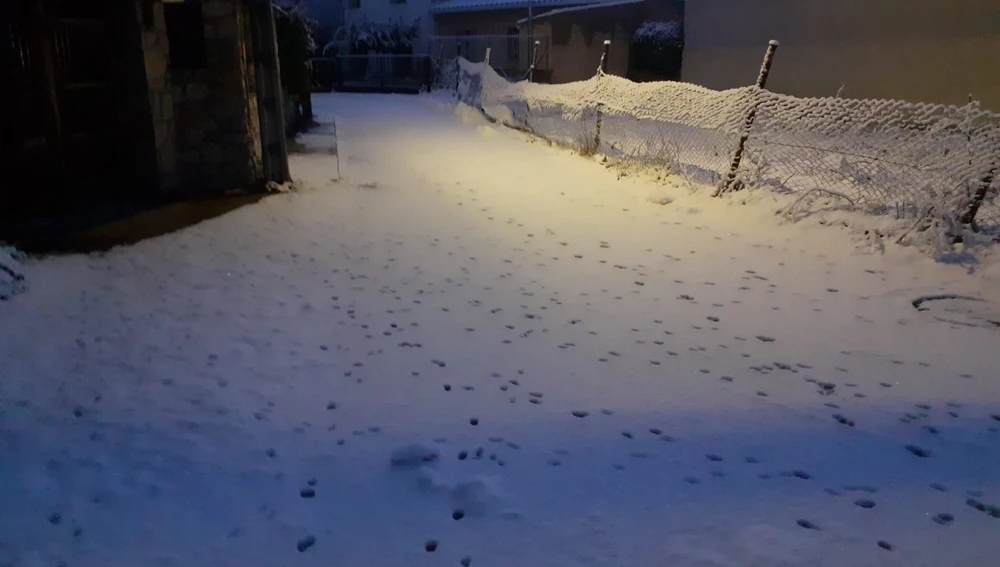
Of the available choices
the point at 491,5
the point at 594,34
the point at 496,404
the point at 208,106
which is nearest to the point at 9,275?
the point at 208,106

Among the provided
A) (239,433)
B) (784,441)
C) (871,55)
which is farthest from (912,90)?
(239,433)

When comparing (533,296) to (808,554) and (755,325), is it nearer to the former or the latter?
(755,325)

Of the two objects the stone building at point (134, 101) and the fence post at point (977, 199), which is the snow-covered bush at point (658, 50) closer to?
the stone building at point (134, 101)

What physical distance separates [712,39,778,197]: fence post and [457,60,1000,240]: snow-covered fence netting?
0.9 inches

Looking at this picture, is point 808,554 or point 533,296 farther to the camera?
point 533,296

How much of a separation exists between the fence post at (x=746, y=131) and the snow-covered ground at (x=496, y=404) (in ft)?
4.16

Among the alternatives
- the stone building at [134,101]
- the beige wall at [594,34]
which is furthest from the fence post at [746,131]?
the beige wall at [594,34]

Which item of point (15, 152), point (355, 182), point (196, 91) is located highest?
point (196, 91)

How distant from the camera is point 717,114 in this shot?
768 cm

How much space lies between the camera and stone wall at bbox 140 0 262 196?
6.86m

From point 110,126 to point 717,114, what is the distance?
256 inches

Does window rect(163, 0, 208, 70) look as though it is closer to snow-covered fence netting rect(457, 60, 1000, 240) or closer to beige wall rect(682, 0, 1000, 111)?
snow-covered fence netting rect(457, 60, 1000, 240)

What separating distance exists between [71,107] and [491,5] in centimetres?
2228

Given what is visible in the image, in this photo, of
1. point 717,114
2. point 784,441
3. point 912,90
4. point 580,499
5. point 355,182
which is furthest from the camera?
point 912,90
